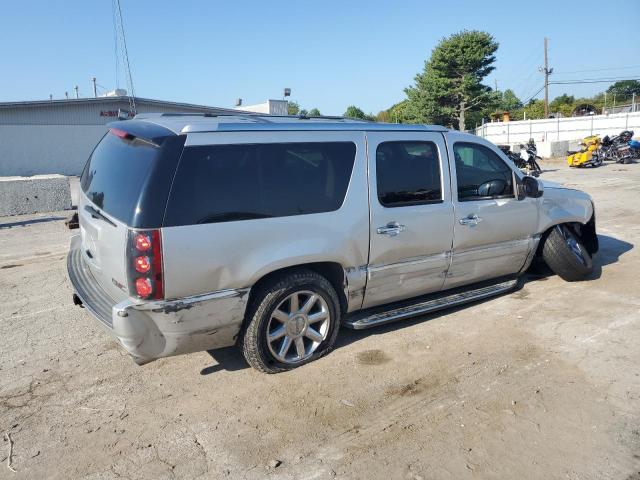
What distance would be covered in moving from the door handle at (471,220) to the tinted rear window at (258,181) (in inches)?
51.5

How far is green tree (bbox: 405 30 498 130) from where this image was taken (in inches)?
1770

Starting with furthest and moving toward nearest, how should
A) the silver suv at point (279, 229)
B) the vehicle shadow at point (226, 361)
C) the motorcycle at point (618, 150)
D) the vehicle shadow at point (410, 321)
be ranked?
the motorcycle at point (618, 150) < the vehicle shadow at point (410, 321) < the vehicle shadow at point (226, 361) < the silver suv at point (279, 229)

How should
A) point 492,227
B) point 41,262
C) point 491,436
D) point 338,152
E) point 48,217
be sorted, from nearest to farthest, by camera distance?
point 491,436 < point 338,152 < point 492,227 < point 41,262 < point 48,217

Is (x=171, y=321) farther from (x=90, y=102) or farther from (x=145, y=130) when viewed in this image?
(x=90, y=102)

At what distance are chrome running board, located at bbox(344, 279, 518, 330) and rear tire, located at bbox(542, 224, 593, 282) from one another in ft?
2.00

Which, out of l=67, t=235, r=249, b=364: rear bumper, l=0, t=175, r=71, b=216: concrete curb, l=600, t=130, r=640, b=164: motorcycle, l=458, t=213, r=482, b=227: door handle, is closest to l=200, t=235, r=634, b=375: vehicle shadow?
l=67, t=235, r=249, b=364: rear bumper

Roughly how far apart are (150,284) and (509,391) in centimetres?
257

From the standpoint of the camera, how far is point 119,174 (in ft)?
12.0

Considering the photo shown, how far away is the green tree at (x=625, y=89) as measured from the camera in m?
81.3

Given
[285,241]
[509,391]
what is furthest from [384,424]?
[285,241]

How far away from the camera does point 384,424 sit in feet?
10.7

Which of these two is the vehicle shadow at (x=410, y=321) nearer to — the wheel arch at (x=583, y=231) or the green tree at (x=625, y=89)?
the wheel arch at (x=583, y=231)

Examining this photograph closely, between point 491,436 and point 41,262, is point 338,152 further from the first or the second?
point 41,262

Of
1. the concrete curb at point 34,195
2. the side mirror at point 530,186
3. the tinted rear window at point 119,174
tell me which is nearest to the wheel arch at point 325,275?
the tinted rear window at point 119,174
